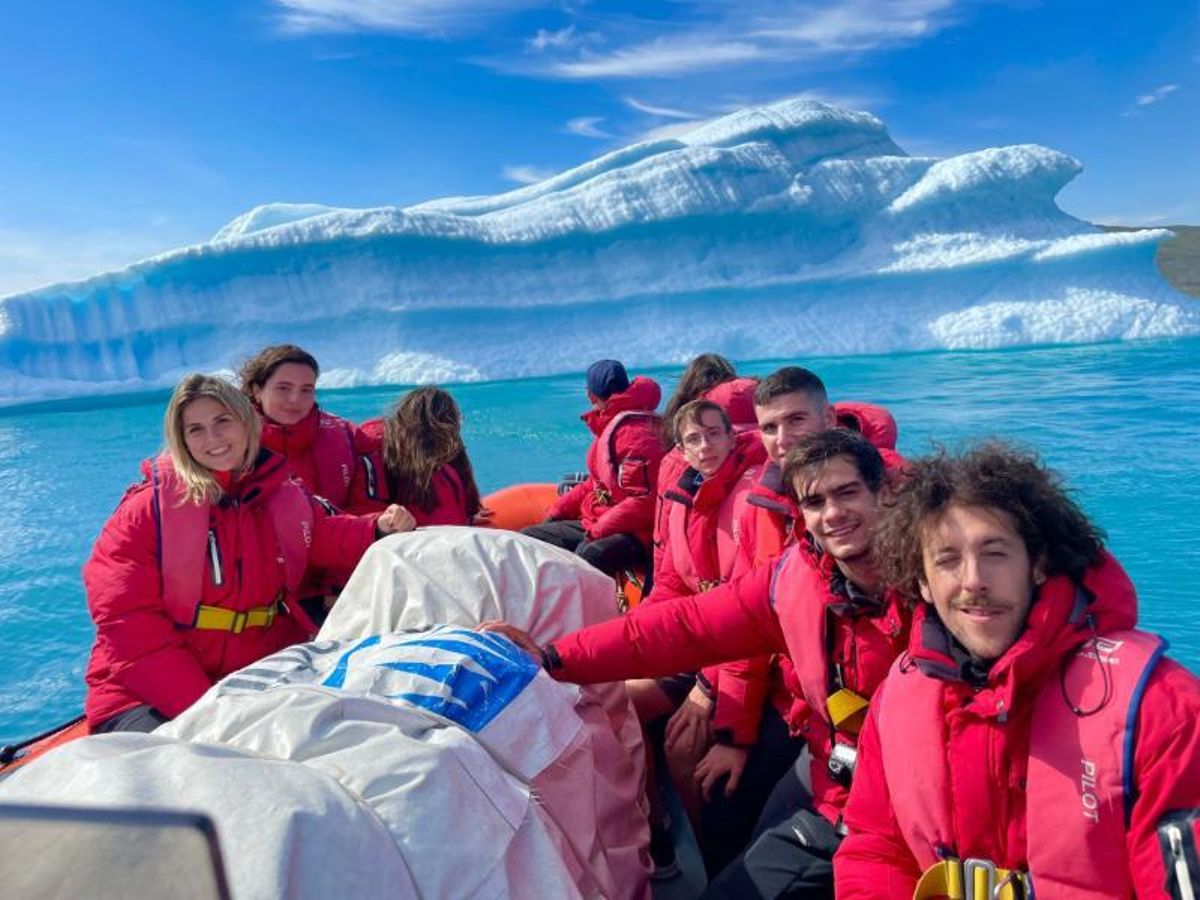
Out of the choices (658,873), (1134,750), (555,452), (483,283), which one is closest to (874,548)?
(1134,750)

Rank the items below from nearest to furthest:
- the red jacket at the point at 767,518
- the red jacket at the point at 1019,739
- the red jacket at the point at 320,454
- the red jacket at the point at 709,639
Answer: the red jacket at the point at 1019,739
the red jacket at the point at 709,639
the red jacket at the point at 767,518
the red jacket at the point at 320,454

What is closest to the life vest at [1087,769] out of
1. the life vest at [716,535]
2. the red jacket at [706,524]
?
the red jacket at [706,524]

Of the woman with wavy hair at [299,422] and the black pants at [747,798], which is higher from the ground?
the woman with wavy hair at [299,422]

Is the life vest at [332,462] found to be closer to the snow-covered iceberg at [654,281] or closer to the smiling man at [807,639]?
the smiling man at [807,639]

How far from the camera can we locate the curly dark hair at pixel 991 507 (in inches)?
46.8

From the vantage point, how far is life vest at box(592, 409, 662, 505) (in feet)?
11.1

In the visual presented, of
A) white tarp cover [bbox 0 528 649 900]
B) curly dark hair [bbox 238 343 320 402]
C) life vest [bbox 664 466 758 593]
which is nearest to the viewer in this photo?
white tarp cover [bbox 0 528 649 900]

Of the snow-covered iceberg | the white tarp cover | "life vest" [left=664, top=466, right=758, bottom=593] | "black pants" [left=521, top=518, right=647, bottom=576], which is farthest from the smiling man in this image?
the snow-covered iceberg

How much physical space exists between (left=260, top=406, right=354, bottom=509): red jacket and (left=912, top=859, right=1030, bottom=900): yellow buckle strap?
95.7 inches

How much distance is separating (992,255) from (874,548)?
17402 mm

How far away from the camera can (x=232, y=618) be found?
7.16 ft

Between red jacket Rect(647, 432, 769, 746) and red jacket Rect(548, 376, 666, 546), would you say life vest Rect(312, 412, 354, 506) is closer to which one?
red jacket Rect(548, 376, 666, 546)

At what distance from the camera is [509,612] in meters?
1.85

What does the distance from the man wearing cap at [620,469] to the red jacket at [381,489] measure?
611mm
